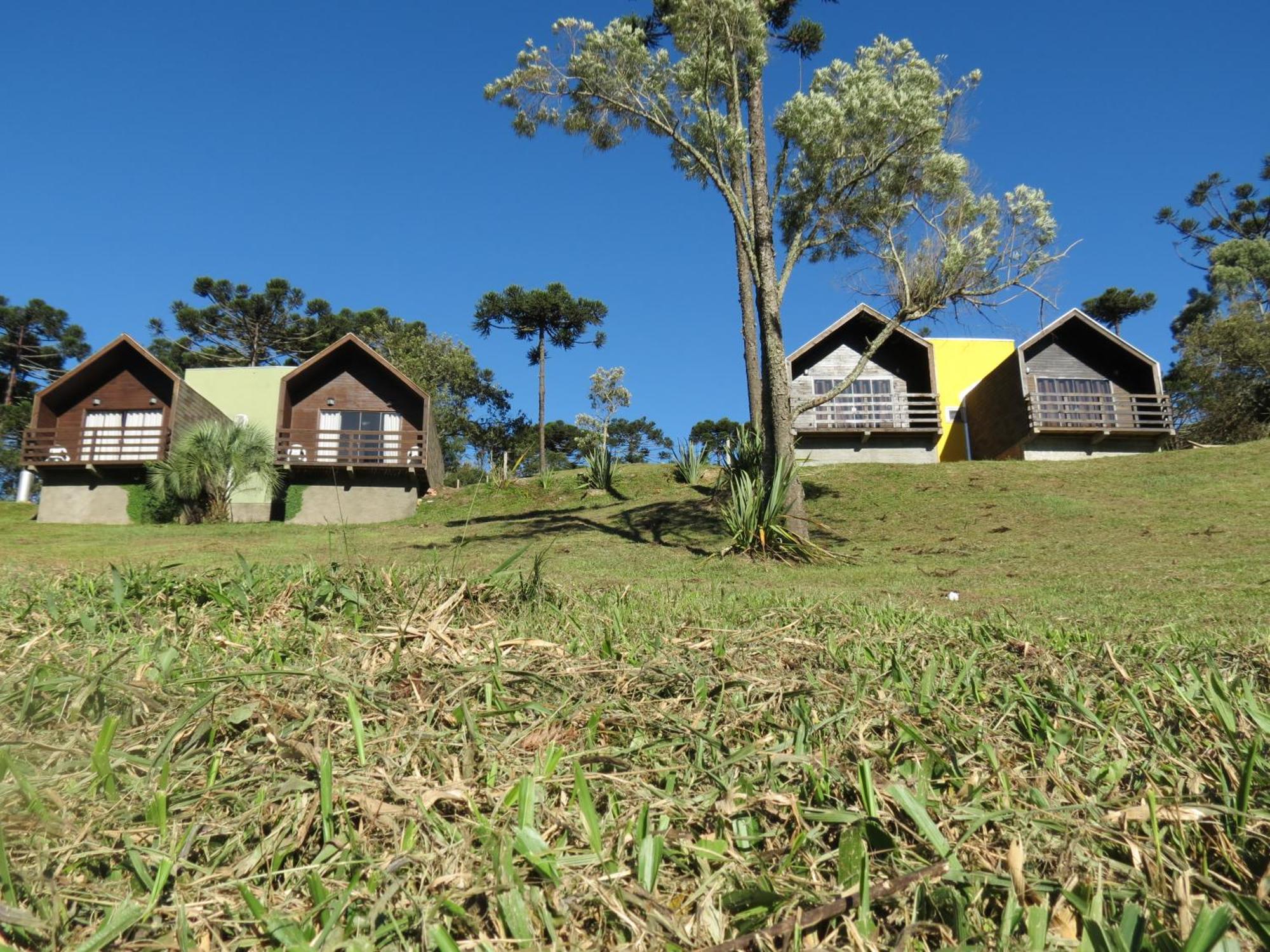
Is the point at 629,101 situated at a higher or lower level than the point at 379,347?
lower

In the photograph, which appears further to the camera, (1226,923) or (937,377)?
(937,377)

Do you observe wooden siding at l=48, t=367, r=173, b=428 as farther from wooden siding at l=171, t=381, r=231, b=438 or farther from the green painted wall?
the green painted wall

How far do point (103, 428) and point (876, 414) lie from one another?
91.0 feet

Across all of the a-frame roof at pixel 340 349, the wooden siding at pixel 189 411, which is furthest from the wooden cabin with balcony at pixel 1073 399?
the wooden siding at pixel 189 411

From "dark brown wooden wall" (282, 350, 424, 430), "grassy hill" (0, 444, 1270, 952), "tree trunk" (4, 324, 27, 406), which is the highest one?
"tree trunk" (4, 324, 27, 406)

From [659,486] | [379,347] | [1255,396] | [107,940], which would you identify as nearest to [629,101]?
[659,486]

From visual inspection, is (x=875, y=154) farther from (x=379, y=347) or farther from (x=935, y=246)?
(x=379, y=347)

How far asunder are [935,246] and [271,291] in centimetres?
4161

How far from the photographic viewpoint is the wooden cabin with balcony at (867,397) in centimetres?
2727

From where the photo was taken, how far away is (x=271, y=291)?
1742 inches

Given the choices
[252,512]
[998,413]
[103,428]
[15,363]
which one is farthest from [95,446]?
[998,413]

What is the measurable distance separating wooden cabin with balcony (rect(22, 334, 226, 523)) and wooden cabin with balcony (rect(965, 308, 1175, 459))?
2914 centimetres

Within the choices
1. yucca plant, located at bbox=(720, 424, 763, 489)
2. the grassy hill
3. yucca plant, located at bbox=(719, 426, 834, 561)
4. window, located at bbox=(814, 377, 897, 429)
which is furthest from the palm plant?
the grassy hill

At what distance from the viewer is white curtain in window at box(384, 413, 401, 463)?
26.1 meters
